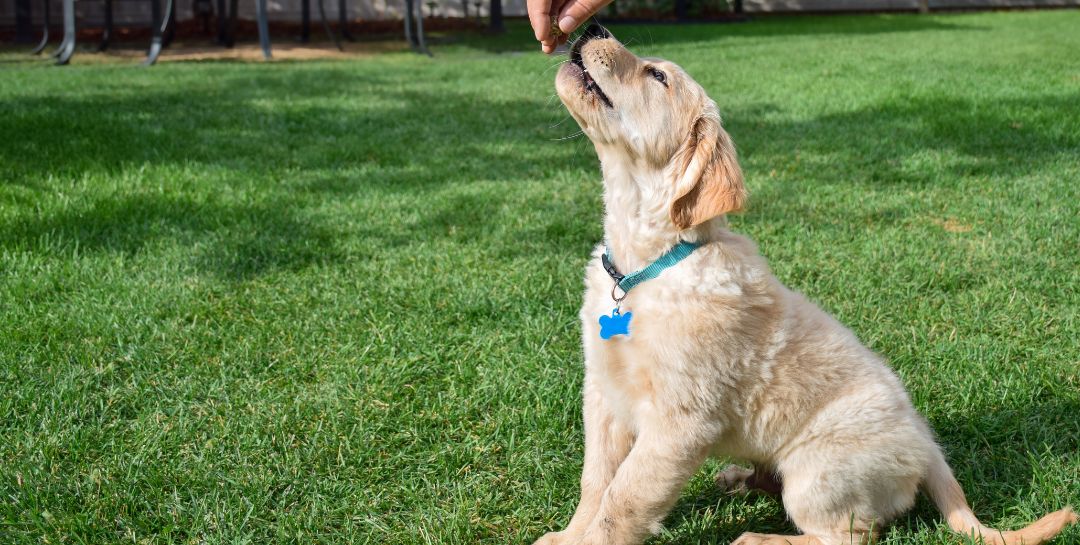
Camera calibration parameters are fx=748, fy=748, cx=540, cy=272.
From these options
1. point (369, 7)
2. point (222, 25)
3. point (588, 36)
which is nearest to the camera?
point (588, 36)

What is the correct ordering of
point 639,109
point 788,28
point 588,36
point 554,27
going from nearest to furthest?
point 639,109 < point 588,36 < point 554,27 < point 788,28

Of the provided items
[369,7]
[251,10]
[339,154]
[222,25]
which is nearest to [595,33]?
[339,154]

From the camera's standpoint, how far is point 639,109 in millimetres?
2135

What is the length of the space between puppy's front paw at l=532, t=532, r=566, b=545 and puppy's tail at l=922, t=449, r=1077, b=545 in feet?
3.23

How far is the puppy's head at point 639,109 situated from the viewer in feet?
6.90

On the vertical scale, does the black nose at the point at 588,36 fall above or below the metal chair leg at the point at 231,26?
below

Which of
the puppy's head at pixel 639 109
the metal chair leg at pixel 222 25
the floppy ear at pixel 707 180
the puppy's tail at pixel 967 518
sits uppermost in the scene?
the metal chair leg at pixel 222 25

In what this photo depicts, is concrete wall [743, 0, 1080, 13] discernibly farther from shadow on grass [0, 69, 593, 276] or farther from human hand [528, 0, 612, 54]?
human hand [528, 0, 612, 54]

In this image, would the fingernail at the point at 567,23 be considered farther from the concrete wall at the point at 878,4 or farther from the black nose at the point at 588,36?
the concrete wall at the point at 878,4

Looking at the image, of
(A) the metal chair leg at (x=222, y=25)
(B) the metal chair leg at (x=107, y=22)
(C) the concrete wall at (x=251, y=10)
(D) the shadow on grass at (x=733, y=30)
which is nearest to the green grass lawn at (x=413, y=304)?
(B) the metal chair leg at (x=107, y=22)

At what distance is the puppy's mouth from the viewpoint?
2.16 m

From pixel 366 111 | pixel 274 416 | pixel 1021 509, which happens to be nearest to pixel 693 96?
pixel 1021 509

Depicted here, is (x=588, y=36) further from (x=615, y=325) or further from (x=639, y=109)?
(x=615, y=325)

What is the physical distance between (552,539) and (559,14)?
1586 millimetres
